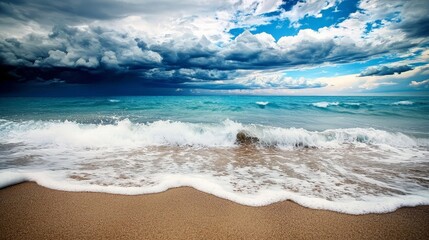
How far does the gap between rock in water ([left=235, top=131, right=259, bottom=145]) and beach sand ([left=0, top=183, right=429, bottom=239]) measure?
16.8ft

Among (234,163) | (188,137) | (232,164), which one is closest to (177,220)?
(232,164)

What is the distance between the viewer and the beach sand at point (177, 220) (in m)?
2.49

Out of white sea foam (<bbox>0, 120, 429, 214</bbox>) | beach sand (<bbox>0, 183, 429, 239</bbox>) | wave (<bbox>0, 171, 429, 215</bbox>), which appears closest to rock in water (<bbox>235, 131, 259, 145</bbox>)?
white sea foam (<bbox>0, 120, 429, 214</bbox>)

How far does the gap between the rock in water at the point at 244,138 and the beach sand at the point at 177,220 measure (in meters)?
5.11

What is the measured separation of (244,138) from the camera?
8695mm

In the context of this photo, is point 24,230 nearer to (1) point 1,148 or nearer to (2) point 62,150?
(2) point 62,150

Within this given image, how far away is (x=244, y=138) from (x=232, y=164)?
3.25m

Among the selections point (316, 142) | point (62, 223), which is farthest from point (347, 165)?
point (62, 223)

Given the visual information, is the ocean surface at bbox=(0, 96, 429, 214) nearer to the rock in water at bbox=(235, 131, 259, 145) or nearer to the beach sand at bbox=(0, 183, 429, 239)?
the rock in water at bbox=(235, 131, 259, 145)

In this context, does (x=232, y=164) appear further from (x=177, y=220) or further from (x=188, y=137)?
(x=188, y=137)

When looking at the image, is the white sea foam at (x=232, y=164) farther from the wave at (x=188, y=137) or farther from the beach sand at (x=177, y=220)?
the beach sand at (x=177, y=220)

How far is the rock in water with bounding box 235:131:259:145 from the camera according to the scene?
8.44 m

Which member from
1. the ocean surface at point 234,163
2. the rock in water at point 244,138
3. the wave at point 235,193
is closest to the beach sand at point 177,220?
the wave at point 235,193

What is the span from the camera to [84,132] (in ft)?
28.6
